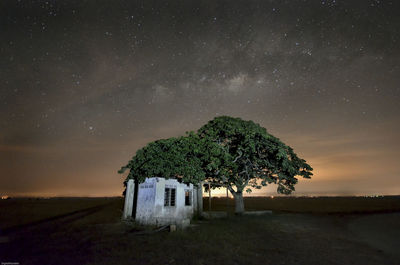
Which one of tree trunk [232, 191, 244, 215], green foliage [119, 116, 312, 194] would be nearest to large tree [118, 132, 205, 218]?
green foliage [119, 116, 312, 194]

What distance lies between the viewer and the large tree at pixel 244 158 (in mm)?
22344

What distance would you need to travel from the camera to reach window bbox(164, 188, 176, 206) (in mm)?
18750

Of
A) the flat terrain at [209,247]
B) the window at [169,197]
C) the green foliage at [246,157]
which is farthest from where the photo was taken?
the green foliage at [246,157]

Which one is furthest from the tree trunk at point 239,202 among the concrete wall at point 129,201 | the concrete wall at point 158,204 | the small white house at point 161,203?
the concrete wall at point 129,201

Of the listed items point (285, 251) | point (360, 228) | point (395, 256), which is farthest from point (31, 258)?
point (360, 228)

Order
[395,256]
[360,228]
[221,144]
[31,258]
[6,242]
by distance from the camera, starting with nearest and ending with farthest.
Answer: [31,258] → [395,256] → [6,242] → [360,228] → [221,144]

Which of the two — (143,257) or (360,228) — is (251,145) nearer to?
(360,228)

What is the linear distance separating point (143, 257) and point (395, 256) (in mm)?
12342

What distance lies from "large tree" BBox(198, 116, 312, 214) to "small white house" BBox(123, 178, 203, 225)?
422 centimetres

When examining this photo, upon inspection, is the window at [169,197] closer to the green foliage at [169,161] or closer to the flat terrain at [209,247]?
the green foliage at [169,161]

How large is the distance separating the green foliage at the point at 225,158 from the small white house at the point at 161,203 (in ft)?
2.53

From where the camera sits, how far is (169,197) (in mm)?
18875

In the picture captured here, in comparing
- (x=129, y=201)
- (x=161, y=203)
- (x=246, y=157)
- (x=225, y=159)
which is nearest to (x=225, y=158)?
(x=225, y=159)

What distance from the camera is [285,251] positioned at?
36.1ft
